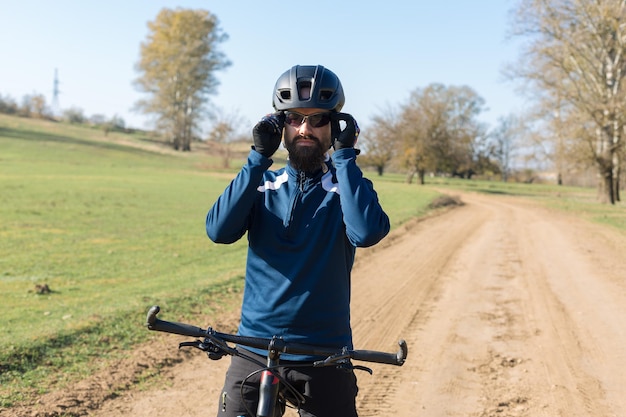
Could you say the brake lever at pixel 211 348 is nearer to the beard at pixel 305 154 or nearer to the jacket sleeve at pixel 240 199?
the jacket sleeve at pixel 240 199

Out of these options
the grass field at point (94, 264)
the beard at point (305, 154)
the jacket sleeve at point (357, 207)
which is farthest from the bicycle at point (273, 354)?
the grass field at point (94, 264)

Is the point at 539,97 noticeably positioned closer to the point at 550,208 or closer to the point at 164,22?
the point at 550,208

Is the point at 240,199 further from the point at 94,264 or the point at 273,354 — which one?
the point at 94,264

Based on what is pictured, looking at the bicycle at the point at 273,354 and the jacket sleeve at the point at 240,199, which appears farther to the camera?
the jacket sleeve at the point at 240,199

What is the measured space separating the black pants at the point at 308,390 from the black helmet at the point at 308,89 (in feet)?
3.77

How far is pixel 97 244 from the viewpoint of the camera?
16344mm

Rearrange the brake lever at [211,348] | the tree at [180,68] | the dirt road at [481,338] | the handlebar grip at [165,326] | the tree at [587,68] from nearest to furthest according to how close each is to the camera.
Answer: the handlebar grip at [165,326] → the brake lever at [211,348] → the dirt road at [481,338] → the tree at [587,68] → the tree at [180,68]

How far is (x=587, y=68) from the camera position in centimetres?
3541

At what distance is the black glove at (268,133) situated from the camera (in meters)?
2.79

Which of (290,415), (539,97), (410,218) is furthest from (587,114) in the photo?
(290,415)

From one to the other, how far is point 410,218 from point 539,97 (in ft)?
63.3

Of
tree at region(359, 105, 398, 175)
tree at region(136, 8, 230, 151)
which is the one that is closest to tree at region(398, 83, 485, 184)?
tree at region(359, 105, 398, 175)

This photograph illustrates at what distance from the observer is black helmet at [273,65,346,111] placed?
9.16ft

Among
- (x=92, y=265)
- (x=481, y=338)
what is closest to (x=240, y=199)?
(x=481, y=338)
